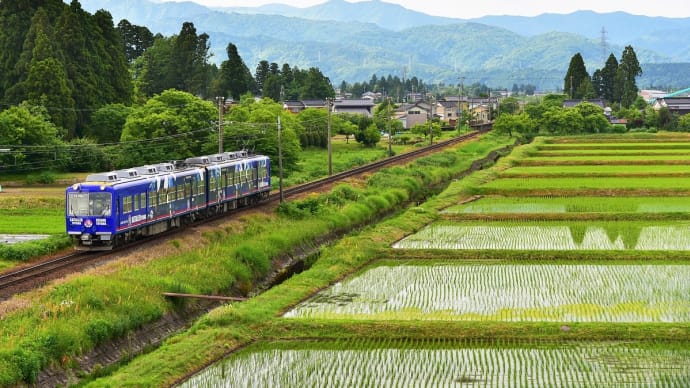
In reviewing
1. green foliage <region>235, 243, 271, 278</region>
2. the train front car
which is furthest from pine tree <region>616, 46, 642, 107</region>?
the train front car

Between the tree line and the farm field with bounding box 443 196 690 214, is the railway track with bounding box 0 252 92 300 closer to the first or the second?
the farm field with bounding box 443 196 690 214

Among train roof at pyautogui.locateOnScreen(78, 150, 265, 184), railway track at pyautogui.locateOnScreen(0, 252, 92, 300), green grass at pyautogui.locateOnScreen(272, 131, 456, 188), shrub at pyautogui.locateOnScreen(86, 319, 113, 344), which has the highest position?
train roof at pyautogui.locateOnScreen(78, 150, 265, 184)

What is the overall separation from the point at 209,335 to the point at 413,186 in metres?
32.8

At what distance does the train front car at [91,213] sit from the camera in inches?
1042

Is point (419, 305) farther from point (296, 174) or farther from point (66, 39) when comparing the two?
point (66, 39)

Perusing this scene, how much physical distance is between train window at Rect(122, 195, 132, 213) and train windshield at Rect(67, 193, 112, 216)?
70cm

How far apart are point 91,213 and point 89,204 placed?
281 mm

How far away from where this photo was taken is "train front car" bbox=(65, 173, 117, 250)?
26.5 meters

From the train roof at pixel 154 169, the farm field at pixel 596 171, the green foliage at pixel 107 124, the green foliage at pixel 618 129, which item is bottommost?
the farm field at pixel 596 171

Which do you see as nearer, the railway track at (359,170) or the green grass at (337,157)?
the railway track at (359,170)

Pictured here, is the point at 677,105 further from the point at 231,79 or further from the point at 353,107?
the point at 231,79

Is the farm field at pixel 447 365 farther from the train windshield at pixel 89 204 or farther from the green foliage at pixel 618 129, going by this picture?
the green foliage at pixel 618 129

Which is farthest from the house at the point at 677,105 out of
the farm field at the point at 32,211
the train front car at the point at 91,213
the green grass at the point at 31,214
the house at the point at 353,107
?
the train front car at the point at 91,213

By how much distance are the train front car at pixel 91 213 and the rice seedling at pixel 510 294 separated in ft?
22.6
